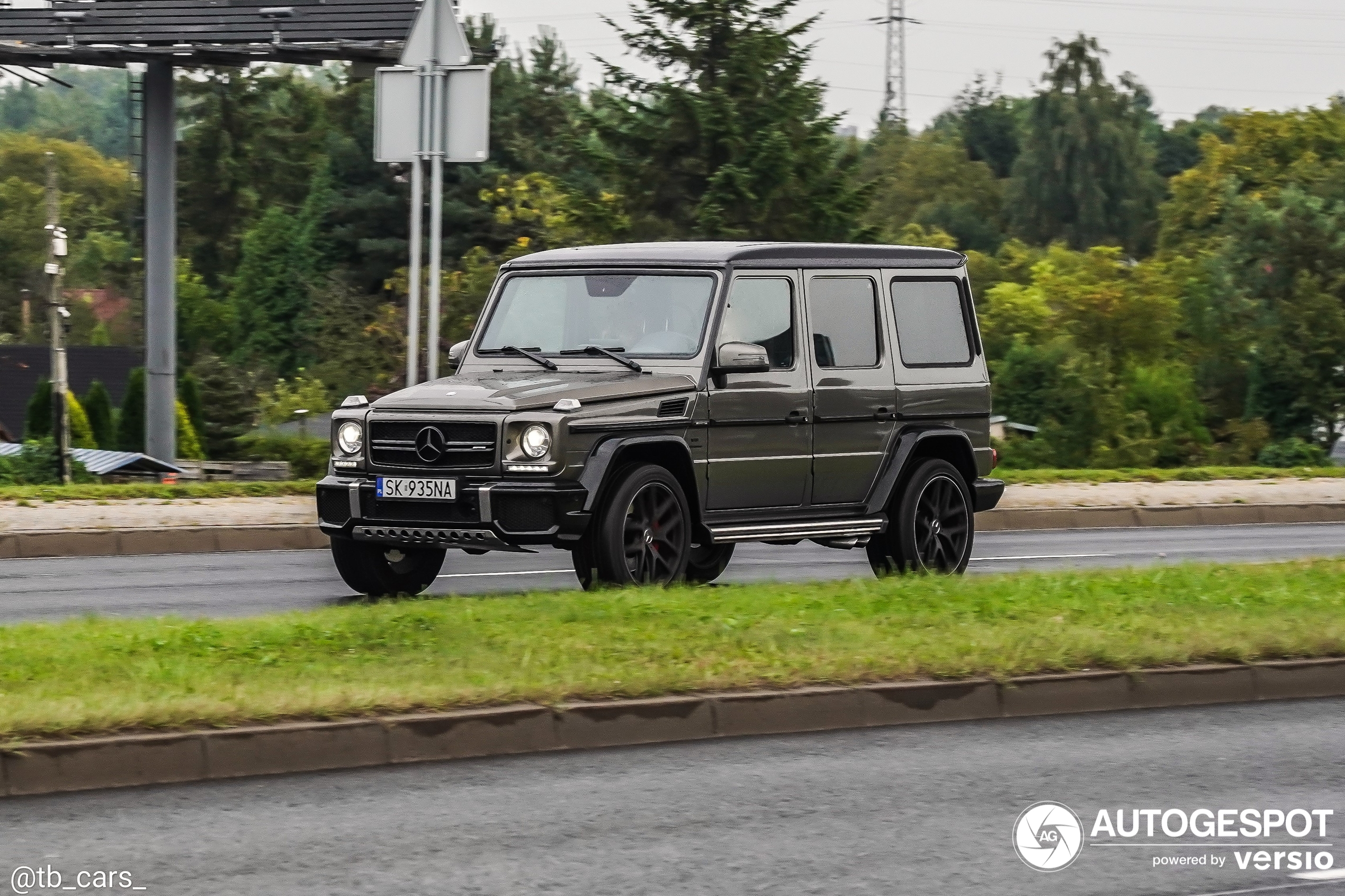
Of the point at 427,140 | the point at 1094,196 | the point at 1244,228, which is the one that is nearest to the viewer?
the point at 427,140

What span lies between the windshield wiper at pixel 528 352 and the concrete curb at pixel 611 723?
4.31 metres

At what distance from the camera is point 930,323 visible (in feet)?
46.2

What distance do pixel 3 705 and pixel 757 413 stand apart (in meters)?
6.07

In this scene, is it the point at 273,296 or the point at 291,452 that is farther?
the point at 273,296

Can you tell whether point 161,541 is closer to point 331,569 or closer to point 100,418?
point 331,569

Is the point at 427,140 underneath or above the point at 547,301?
above

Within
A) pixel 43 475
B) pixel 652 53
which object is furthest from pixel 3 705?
pixel 652 53

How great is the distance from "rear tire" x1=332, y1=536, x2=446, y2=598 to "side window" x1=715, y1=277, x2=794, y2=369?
7.50ft

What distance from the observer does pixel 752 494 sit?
12.6 meters

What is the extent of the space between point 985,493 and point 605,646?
561 centimetres

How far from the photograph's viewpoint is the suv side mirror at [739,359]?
1224 centimetres

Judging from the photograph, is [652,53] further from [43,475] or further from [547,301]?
[547,301]

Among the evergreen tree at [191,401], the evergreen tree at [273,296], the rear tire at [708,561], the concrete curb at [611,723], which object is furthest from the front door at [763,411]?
the evergreen tree at [273,296]

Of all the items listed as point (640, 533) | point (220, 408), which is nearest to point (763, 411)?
point (640, 533)
